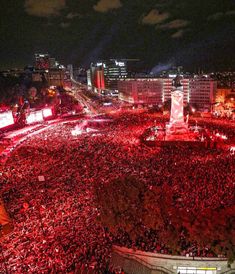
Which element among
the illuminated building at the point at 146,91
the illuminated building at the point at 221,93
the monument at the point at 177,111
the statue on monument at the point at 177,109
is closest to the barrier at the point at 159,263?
the monument at the point at 177,111

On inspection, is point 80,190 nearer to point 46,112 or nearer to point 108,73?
point 46,112

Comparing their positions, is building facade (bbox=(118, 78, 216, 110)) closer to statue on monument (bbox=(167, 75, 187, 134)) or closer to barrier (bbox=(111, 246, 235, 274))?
statue on monument (bbox=(167, 75, 187, 134))

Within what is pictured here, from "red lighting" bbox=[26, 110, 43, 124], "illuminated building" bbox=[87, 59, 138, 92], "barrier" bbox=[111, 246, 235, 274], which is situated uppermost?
"illuminated building" bbox=[87, 59, 138, 92]

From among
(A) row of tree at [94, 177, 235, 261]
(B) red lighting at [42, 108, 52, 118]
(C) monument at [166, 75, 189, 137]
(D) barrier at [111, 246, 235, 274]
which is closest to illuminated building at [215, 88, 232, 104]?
(C) monument at [166, 75, 189, 137]

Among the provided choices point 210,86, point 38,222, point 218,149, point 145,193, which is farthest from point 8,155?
point 210,86

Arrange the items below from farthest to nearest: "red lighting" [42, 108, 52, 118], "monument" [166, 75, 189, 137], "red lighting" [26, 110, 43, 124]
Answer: "red lighting" [42, 108, 52, 118], "red lighting" [26, 110, 43, 124], "monument" [166, 75, 189, 137]

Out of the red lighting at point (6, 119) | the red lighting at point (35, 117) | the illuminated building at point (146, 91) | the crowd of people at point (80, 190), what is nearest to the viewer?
the crowd of people at point (80, 190)

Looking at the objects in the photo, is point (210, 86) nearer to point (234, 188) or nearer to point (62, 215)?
point (234, 188)

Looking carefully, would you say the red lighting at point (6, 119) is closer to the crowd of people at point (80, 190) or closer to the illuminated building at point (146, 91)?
the crowd of people at point (80, 190)
